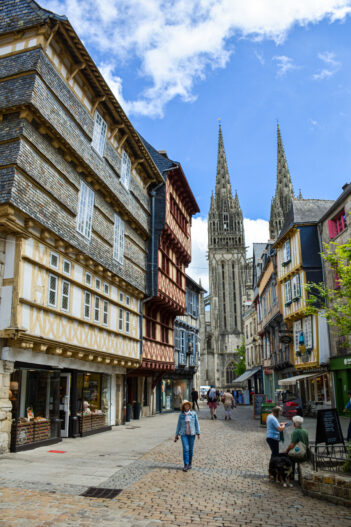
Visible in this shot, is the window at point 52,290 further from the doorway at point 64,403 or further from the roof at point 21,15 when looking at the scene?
the roof at point 21,15

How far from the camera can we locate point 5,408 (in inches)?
415

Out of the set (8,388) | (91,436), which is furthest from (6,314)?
(91,436)

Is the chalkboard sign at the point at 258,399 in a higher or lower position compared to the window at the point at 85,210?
lower

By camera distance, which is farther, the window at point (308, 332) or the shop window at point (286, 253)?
the shop window at point (286, 253)

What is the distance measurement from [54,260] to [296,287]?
49.7 ft

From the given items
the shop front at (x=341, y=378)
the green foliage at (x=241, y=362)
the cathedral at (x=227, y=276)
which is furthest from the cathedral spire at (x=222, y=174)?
the shop front at (x=341, y=378)

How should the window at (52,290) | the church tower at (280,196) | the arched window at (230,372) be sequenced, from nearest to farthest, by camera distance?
the window at (52,290) → the arched window at (230,372) → the church tower at (280,196)

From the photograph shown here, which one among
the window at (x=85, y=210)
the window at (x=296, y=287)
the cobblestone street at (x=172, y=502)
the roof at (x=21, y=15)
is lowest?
the cobblestone street at (x=172, y=502)

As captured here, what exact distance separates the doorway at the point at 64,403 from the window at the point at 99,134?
7.88 metres

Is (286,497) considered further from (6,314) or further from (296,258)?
(296,258)

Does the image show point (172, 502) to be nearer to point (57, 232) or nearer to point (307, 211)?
point (57, 232)

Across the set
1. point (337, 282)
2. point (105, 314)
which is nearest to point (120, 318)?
point (105, 314)

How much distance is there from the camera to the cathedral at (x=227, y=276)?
91.8 m

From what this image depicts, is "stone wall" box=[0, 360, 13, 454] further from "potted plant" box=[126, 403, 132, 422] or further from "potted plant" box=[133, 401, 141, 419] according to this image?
"potted plant" box=[133, 401, 141, 419]
